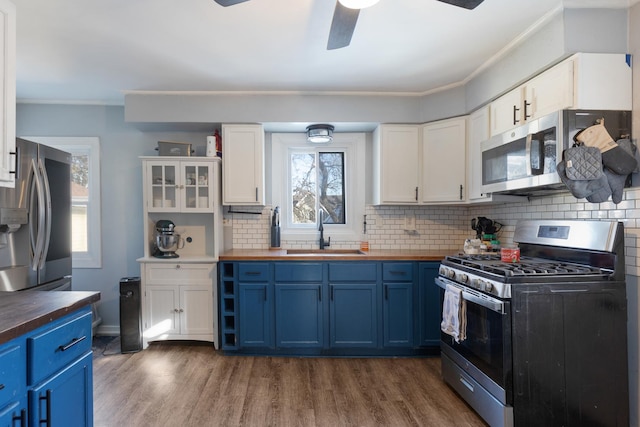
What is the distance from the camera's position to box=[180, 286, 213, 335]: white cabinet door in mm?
3162

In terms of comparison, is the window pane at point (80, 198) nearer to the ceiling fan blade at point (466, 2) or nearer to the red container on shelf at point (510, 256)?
the ceiling fan blade at point (466, 2)

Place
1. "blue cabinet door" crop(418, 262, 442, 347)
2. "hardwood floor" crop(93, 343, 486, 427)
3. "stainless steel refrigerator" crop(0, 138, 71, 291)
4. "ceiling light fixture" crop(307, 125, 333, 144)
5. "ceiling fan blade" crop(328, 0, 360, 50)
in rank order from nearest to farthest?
"ceiling fan blade" crop(328, 0, 360, 50), "hardwood floor" crop(93, 343, 486, 427), "stainless steel refrigerator" crop(0, 138, 71, 291), "blue cabinet door" crop(418, 262, 442, 347), "ceiling light fixture" crop(307, 125, 333, 144)

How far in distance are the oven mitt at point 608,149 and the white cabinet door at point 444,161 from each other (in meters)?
1.22

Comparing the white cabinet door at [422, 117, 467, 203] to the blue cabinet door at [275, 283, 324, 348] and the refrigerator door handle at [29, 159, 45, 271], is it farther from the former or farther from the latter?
the refrigerator door handle at [29, 159, 45, 271]

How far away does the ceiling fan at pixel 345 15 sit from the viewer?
5.12 feet

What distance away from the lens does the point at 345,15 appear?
1.71 metres

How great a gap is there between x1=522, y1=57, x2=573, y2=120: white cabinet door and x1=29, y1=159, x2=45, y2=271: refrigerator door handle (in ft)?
11.4

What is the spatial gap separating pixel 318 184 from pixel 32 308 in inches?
107

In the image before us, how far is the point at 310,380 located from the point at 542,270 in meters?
1.80

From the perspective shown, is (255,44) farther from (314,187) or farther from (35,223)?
(35,223)

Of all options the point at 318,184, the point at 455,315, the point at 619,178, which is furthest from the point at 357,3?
the point at 318,184

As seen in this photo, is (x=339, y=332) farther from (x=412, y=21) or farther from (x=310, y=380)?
(x=412, y=21)

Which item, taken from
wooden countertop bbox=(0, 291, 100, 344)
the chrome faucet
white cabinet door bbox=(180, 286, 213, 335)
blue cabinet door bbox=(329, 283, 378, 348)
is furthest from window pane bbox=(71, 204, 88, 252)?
blue cabinet door bbox=(329, 283, 378, 348)

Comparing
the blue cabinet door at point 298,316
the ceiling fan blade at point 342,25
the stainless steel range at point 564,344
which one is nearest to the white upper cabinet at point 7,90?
the ceiling fan blade at point 342,25
